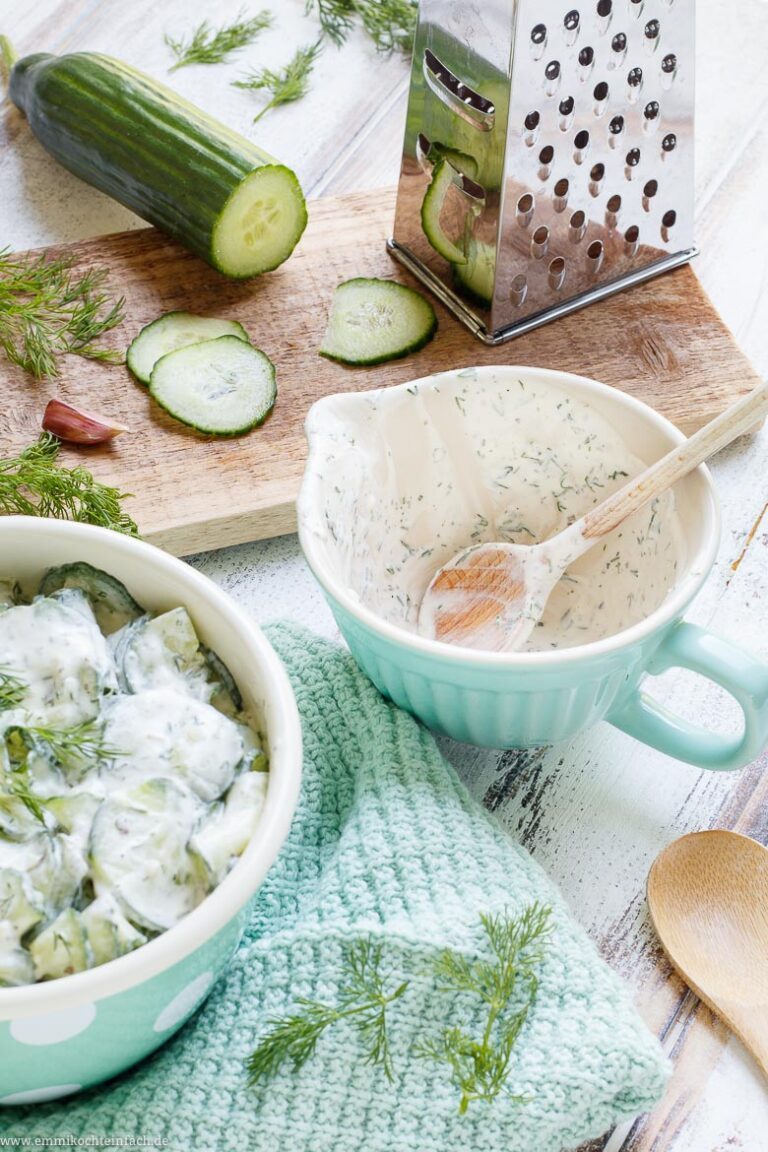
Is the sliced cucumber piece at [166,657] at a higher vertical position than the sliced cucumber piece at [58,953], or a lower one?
higher

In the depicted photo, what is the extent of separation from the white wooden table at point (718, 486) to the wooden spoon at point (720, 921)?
0.02 meters

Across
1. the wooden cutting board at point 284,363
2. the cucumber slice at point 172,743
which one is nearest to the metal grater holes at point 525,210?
the wooden cutting board at point 284,363

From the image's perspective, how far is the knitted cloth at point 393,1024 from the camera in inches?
35.7

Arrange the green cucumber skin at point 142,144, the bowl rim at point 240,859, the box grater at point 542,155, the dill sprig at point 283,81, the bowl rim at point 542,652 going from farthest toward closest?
the dill sprig at point 283,81
the green cucumber skin at point 142,144
the box grater at point 542,155
the bowl rim at point 542,652
the bowl rim at point 240,859

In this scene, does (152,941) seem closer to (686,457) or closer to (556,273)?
(686,457)

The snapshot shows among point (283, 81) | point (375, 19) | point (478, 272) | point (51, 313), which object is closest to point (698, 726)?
point (478, 272)

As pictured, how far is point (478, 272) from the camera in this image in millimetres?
1587

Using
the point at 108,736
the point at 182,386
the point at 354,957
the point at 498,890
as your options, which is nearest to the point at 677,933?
the point at 498,890

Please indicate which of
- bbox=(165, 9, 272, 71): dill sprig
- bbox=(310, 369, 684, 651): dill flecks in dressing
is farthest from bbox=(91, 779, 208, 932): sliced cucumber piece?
bbox=(165, 9, 272, 71): dill sprig

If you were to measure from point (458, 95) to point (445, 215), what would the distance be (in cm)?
16

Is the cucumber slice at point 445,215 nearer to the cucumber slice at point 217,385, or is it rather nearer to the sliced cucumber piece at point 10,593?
the cucumber slice at point 217,385

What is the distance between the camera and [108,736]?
0.93 metres

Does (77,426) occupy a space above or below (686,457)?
below

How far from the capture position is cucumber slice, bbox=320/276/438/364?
5.21 feet
